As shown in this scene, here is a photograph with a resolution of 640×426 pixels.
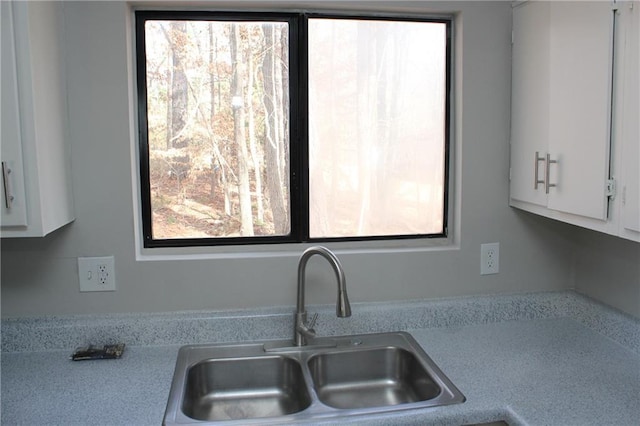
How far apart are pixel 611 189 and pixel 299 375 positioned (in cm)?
105

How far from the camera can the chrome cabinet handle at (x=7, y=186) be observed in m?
1.47

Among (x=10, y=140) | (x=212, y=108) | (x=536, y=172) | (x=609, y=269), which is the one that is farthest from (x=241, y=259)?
(x=609, y=269)

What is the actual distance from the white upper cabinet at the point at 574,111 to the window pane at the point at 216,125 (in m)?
0.83

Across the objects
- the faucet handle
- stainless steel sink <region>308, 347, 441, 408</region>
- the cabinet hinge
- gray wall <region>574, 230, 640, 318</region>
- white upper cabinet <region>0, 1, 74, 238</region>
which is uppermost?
white upper cabinet <region>0, 1, 74, 238</region>

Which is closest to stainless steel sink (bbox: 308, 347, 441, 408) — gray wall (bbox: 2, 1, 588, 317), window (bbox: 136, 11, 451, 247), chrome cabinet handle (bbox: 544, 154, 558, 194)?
gray wall (bbox: 2, 1, 588, 317)

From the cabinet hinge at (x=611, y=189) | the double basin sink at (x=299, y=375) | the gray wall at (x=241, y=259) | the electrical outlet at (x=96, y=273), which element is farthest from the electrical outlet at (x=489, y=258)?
the electrical outlet at (x=96, y=273)

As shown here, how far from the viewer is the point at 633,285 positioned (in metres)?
1.83

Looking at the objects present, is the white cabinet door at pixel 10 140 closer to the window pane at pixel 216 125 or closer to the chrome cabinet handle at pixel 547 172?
the window pane at pixel 216 125

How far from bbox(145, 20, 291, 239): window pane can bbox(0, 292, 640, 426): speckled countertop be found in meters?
0.36

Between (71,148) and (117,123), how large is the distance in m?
0.17

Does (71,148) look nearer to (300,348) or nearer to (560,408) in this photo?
(300,348)

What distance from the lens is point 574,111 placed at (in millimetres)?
1638

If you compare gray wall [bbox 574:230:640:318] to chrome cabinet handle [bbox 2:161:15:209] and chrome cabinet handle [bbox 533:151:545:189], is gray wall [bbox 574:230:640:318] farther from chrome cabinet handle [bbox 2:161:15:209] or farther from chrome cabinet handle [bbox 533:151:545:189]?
chrome cabinet handle [bbox 2:161:15:209]

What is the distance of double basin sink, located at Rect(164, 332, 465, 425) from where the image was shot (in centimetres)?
169
